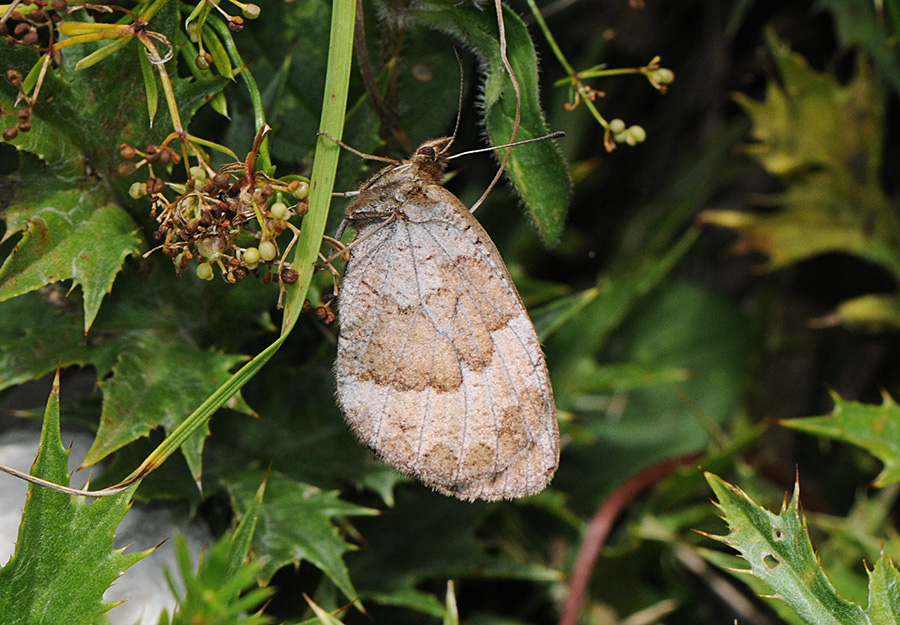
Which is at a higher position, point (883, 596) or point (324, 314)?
point (324, 314)

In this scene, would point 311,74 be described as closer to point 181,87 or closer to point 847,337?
point 181,87

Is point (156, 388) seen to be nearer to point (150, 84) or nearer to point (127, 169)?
point (127, 169)

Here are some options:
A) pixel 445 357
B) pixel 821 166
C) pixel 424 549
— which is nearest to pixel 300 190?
pixel 445 357

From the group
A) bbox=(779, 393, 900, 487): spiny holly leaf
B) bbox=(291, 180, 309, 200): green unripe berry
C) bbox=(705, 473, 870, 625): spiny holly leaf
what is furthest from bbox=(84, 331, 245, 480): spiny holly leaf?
bbox=(779, 393, 900, 487): spiny holly leaf

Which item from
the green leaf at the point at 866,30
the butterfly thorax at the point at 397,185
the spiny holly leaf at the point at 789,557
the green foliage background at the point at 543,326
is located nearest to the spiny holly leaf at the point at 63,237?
the green foliage background at the point at 543,326

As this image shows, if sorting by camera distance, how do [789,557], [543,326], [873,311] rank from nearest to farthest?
[789,557] < [543,326] < [873,311]

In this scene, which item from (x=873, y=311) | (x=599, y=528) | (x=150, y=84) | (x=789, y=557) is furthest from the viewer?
(x=873, y=311)
